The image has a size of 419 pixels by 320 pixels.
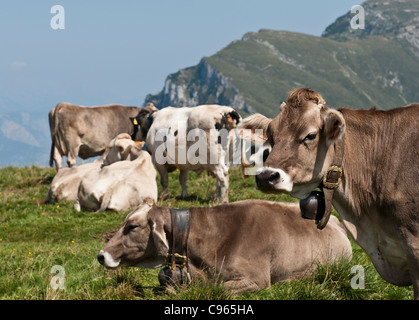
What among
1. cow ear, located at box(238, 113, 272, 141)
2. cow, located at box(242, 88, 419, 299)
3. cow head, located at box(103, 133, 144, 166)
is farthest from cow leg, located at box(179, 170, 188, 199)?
cow, located at box(242, 88, 419, 299)

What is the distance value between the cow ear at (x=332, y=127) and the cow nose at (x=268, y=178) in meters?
0.57

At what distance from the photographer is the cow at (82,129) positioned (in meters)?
20.6

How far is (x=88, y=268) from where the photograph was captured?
830 cm

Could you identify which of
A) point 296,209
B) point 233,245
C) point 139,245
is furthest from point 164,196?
point 233,245

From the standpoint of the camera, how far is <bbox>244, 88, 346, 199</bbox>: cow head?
14.3ft

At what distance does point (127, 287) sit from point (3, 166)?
16.8 m

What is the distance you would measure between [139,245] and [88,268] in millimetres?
1622

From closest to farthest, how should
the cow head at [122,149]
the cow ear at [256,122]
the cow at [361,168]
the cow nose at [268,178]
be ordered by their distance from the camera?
the cow nose at [268,178] → the cow at [361,168] → the cow ear at [256,122] → the cow head at [122,149]

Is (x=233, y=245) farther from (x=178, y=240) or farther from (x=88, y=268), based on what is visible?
(x=88, y=268)

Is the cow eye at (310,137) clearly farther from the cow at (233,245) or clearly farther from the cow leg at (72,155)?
the cow leg at (72,155)

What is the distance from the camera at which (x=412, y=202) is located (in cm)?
439

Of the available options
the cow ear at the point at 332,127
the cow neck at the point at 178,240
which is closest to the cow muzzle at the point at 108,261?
the cow neck at the point at 178,240
